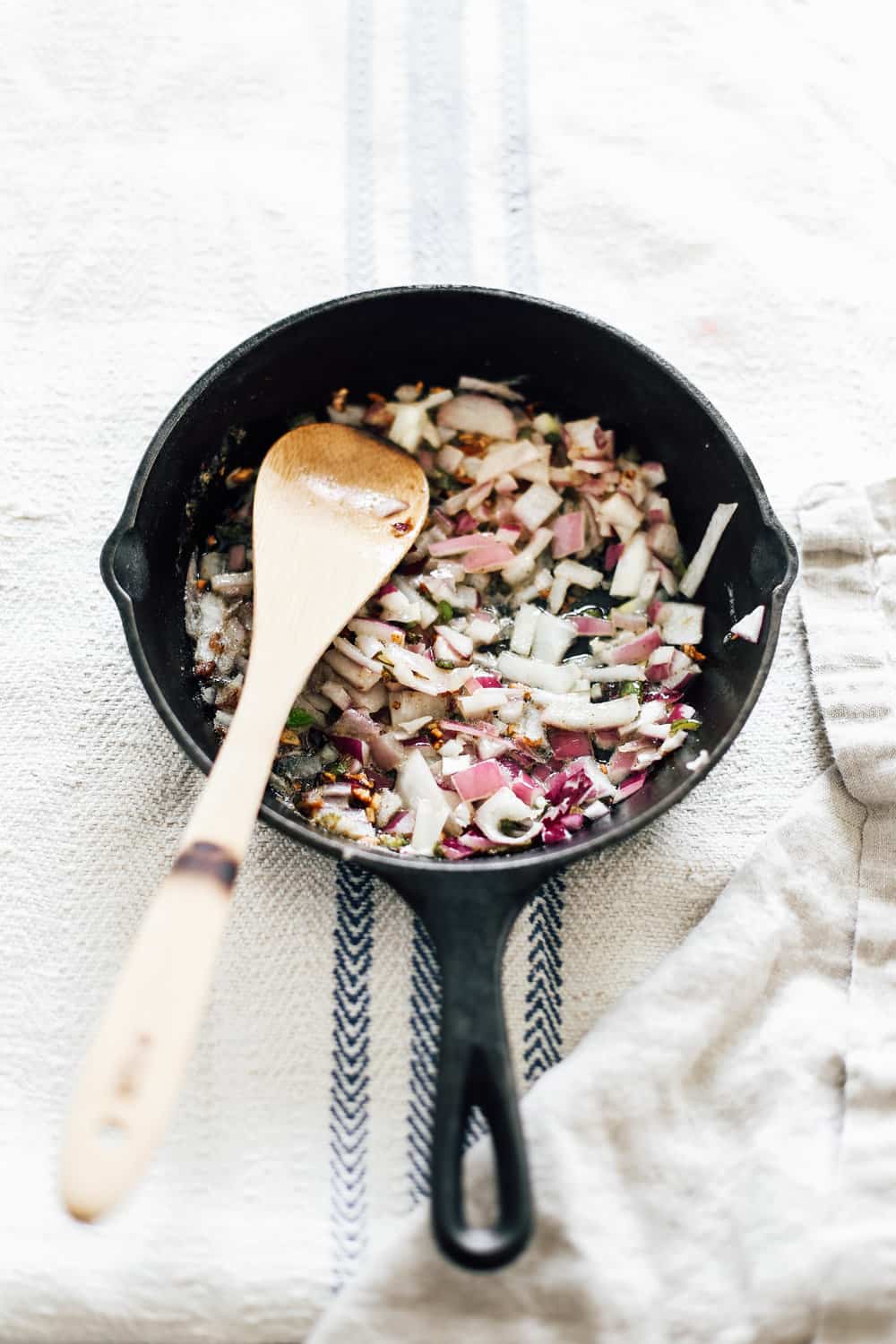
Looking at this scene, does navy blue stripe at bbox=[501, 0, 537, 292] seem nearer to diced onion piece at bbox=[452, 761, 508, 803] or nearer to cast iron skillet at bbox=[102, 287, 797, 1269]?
cast iron skillet at bbox=[102, 287, 797, 1269]

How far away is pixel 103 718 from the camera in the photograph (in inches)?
44.3

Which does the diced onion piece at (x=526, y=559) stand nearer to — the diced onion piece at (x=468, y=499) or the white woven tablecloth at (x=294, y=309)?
the diced onion piece at (x=468, y=499)

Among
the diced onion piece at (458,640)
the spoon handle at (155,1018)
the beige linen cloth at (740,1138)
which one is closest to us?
the spoon handle at (155,1018)

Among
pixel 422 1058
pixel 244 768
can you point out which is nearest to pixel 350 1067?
pixel 422 1058

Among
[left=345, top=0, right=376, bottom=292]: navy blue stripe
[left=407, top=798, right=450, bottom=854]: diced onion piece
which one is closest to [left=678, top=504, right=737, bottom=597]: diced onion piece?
[left=407, top=798, right=450, bottom=854]: diced onion piece

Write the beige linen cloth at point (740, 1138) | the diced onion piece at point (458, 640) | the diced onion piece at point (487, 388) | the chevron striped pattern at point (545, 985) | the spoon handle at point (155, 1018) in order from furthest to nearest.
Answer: the diced onion piece at point (487, 388) < the diced onion piece at point (458, 640) < the chevron striped pattern at point (545, 985) < the beige linen cloth at point (740, 1138) < the spoon handle at point (155, 1018)

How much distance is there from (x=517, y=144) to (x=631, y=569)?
0.55m

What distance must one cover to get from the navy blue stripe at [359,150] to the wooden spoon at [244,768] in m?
0.24

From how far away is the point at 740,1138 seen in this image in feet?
3.24

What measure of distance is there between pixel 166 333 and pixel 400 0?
20.6 inches

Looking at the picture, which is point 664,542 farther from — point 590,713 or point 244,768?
point 244,768

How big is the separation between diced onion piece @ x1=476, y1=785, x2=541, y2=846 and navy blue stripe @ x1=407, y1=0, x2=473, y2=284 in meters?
0.60

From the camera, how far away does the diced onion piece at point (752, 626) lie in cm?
106

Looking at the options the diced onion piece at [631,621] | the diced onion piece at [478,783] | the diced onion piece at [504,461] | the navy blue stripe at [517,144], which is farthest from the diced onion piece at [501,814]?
the navy blue stripe at [517,144]
